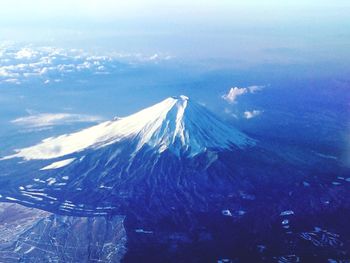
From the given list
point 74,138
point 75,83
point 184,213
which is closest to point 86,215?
point 184,213

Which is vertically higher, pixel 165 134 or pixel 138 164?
pixel 165 134

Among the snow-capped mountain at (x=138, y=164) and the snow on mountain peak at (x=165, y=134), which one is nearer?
the snow-capped mountain at (x=138, y=164)

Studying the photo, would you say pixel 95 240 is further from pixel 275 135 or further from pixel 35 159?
pixel 275 135

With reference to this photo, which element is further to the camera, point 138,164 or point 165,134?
point 165,134

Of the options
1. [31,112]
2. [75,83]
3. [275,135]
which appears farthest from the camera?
[75,83]

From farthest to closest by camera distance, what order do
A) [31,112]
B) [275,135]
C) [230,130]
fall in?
[31,112] → [275,135] → [230,130]

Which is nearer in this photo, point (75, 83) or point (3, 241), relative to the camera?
point (3, 241)

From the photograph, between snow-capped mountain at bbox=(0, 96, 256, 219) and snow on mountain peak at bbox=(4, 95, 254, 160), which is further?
snow on mountain peak at bbox=(4, 95, 254, 160)
